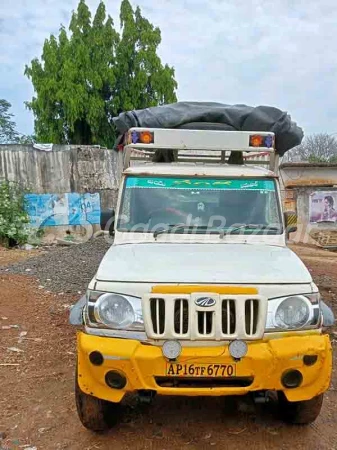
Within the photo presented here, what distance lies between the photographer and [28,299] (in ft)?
22.5

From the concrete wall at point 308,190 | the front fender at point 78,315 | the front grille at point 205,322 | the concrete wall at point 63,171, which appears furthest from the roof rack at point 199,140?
the concrete wall at point 308,190

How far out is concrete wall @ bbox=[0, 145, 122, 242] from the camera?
1352 cm

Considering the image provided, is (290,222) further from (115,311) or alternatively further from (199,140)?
(115,311)

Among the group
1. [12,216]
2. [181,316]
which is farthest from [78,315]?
[12,216]

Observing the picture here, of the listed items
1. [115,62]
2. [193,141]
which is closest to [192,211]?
[193,141]

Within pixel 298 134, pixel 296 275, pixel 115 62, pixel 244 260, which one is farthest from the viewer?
pixel 115 62

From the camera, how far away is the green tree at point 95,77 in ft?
66.9

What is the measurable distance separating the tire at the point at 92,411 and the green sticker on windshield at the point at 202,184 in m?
1.94

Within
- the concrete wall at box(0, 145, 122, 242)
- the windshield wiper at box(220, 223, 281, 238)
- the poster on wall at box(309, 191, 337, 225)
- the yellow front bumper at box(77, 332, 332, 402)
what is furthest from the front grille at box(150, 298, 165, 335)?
the poster on wall at box(309, 191, 337, 225)

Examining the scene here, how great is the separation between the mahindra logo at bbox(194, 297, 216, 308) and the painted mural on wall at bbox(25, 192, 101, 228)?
11.4 metres

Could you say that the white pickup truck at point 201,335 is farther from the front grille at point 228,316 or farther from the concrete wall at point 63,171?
the concrete wall at point 63,171

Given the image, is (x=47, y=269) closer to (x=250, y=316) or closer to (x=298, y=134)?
(x=298, y=134)

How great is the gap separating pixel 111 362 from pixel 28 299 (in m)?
4.38

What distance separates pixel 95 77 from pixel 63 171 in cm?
818
